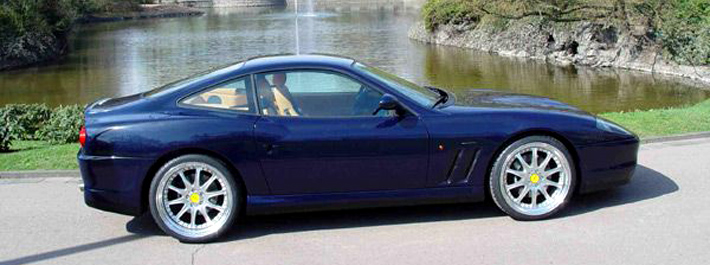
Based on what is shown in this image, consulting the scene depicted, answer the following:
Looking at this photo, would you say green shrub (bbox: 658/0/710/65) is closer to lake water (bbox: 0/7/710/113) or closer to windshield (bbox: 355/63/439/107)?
lake water (bbox: 0/7/710/113)

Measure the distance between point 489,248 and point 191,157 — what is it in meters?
2.13

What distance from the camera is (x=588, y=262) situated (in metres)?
4.66

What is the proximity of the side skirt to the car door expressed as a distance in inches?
1.8

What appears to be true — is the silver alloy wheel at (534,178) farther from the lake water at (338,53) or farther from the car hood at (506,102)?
the lake water at (338,53)

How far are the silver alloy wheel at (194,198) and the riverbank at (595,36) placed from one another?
22.9 m

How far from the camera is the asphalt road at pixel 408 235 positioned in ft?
16.0

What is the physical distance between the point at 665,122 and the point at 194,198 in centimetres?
654

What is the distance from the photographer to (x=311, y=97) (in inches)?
224

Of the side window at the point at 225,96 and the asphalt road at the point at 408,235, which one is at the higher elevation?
the side window at the point at 225,96

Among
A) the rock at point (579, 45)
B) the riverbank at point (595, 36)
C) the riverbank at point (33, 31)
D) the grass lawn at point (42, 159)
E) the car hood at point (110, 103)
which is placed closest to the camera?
the car hood at point (110, 103)

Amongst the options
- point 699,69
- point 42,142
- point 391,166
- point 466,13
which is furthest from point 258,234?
point 466,13

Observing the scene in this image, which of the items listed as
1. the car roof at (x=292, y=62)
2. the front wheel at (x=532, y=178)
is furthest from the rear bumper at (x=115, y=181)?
the front wheel at (x=532, y=178)

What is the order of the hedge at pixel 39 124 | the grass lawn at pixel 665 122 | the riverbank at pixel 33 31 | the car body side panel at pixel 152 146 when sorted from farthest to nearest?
1. the riverbank at pixel 33 31
2. the hedge at pixel 39 124
3. the grass lawn at pixel 665 122
4. the car body side panel at pixel 152 146

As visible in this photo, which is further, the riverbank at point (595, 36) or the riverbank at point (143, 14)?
the riverbank at point (143, 14)
